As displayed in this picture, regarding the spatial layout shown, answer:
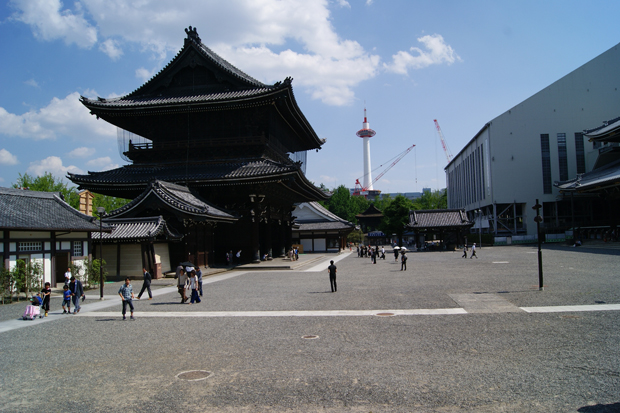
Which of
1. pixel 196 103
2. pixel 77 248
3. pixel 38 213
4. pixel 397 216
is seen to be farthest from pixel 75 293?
pixel 397 216

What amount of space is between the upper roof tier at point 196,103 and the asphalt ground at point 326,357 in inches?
782

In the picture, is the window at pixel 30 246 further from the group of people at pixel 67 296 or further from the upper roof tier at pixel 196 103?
the upper roof tier at pixel 196 103

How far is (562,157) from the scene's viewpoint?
7469 centimetres

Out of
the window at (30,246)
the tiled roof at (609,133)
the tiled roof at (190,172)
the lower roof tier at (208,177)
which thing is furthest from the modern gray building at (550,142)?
A: the window at (30,246)

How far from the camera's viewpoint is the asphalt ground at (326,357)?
6793mm

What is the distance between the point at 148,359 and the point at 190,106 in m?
26.5

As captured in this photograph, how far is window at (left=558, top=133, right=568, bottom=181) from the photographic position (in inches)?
2926

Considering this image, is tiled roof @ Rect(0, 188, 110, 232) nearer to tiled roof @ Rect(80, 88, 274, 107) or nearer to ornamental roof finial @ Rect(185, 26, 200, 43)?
tiled roof @ Rect(80, 88, 274, 107)

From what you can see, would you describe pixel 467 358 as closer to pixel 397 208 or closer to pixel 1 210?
pixel 1 210

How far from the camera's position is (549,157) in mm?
74688

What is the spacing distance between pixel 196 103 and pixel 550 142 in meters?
68.4

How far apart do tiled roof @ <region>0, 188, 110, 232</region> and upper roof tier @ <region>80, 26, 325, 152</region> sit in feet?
40.2

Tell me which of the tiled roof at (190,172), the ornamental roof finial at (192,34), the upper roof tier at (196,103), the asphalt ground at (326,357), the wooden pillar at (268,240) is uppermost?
the ornamental roof finial at (192,34)

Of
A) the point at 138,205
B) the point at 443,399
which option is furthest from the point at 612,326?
the point at 138,205
